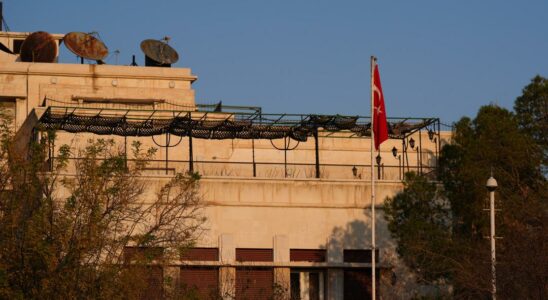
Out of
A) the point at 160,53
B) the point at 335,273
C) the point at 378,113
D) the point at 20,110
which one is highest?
the point at 160,53

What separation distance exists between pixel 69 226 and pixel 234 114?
1122 inches

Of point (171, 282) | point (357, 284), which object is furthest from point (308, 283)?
point (171, 282)

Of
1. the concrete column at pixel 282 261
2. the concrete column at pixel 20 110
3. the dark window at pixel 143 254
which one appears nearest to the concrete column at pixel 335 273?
the concrete column at pixel 282 261

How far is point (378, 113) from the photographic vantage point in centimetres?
4697

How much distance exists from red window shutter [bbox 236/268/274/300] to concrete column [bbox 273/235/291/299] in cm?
34

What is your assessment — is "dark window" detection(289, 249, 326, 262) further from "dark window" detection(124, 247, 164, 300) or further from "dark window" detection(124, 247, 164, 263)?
"dark window" detection(124, 247, 164, 263)

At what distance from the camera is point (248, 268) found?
190 feet

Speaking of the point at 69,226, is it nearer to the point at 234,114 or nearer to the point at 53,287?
the point at 53,287

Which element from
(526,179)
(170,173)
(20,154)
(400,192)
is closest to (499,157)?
(526,179)

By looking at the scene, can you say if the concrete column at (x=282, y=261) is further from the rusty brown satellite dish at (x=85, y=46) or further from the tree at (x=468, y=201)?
the rusty brown satellite dish at (x=85, y=46)

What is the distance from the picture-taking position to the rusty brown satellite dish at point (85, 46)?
76.1m

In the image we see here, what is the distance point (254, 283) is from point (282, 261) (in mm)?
1773

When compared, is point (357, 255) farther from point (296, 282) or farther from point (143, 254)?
point (143, 254)

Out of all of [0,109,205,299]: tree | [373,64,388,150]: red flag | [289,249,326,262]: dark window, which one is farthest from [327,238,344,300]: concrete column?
[0,109,205,299]: tree
